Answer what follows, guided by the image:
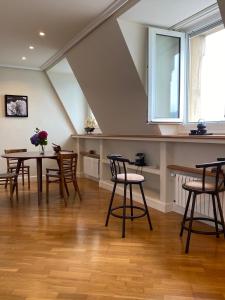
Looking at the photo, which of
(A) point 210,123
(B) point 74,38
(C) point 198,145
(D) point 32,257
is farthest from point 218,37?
(D) point 32,257

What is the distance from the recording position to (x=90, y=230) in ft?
10.5

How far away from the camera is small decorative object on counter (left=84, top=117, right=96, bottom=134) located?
636 centimetres

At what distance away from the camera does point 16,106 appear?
20.6 feet

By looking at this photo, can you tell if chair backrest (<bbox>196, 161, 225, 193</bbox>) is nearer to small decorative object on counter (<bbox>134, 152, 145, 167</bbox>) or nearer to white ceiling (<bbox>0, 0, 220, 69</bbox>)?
small decorative object on counter (<bbox>134, 152, 145, 167</bbox>)

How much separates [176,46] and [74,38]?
1608mm

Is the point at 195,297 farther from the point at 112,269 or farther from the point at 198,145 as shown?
the point at 198,145

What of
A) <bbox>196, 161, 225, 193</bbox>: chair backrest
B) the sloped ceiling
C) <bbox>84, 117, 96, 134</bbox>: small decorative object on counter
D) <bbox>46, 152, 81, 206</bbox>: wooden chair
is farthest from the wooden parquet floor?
<bbox>84, 117, 96, 134</bbox>: small decorative object on counter

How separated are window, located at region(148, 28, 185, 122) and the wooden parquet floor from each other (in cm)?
143

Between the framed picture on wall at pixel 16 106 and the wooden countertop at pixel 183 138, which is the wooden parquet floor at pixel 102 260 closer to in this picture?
the wooden countertop at pixel 183 138

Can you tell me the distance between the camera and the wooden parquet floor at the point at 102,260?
1991 mm

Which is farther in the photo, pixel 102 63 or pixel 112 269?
pixel 102 63

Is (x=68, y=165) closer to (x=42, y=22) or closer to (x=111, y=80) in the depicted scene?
(x=111, y=80)

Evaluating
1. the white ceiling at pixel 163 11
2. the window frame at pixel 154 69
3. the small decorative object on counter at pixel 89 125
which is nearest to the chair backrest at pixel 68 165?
the window frame at pixel 154 69

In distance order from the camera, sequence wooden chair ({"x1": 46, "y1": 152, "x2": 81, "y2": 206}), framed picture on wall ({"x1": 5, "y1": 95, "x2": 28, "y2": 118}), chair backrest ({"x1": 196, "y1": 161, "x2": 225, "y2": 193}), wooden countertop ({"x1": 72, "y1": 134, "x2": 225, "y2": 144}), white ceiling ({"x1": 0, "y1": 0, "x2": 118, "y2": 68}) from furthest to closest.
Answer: framed picture on wall ({"x1": 5, "y1": 95, "x2": 28, "y2": 118}) → wooden chair ({"x1": 46, "y1": 152, "x2": 81, "y2": 206}) → white ceiling ({"x1": 0, "y1": 0, "x2": 118, "y2": 68}) → wooden countertop ({"x1": 72, "y1": 134, "x2": 225, "y2": 144}) → chair backrest ({"x1": 196, "y1": 161, "x2": 225, "y2": 193})
